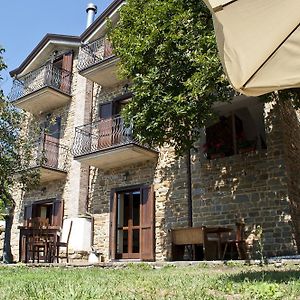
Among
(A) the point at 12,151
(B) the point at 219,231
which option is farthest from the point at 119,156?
(B) the point at 219,231

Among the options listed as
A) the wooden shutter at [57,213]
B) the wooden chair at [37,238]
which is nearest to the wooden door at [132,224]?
the wooden chair at [37,238]

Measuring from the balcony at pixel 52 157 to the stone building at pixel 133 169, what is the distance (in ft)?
0.13

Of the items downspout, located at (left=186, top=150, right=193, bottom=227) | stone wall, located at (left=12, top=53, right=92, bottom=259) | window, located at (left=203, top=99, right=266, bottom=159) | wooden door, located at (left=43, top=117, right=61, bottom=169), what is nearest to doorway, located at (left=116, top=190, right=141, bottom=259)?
stone wall, located at (left=12, top=53, right=92, bottom=259)

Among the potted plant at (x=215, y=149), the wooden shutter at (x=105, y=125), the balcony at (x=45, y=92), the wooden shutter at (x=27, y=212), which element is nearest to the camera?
the potted plant at (x=215, y=149)

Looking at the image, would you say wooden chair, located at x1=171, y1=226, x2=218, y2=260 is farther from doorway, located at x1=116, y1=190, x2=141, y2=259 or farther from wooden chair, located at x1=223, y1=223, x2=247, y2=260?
doorway, located at x1=116, y1=190, x2=141, y2=259

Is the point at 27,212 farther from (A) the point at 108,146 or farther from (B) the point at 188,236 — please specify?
(B) the point at 188,236

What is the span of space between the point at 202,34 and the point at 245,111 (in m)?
4.33

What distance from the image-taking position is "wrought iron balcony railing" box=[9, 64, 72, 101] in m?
15.2

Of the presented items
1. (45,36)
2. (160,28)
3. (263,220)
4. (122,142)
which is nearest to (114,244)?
(122,142)

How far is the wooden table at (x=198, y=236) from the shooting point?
8797mm

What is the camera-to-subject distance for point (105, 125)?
43.0 ft

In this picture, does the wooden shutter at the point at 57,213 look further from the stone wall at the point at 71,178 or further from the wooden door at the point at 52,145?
the wooden door at the point at 52,145

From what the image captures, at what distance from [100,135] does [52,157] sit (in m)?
2.57

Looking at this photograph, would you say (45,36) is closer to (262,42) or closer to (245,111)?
(245,111)
